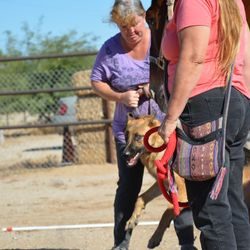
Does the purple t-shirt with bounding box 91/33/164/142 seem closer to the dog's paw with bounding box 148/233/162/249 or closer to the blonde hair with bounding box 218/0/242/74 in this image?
the dog's paw with bounding box 148/233/162/249

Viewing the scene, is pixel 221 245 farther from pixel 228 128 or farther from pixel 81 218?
pixel 81 218

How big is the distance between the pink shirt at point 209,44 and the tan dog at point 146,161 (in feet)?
5.43

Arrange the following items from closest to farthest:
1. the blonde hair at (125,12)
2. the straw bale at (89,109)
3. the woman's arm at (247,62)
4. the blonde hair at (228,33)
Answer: the blonde hair at (228,33), the woman's arm at (247,62), the blonde hair at (125,12), the straw bale at (89,109)

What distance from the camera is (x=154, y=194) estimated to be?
5.86m

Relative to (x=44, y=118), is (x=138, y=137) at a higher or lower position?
higher

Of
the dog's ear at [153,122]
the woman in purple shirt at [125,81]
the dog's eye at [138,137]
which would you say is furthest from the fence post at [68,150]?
the woman in purple shirt at [125,81]

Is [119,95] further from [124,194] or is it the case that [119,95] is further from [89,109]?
[89,109]

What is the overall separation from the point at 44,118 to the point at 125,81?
11.5 metres

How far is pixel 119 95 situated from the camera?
5137 millimetres

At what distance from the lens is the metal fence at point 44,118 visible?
12.3 meters

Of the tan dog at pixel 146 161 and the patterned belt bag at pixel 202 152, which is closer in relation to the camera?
the patterned belt bag at pixel 202 152

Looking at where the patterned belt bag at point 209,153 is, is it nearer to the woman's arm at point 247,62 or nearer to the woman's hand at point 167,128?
the woman's hand at point 167,128

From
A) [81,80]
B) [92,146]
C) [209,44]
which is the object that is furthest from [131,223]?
[81,80]

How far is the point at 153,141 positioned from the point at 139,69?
0.71 meters
